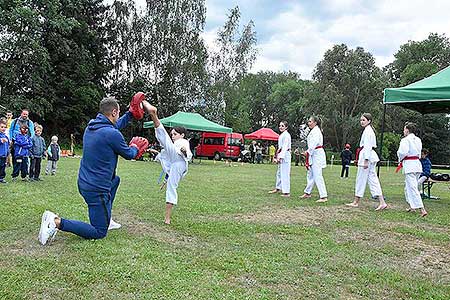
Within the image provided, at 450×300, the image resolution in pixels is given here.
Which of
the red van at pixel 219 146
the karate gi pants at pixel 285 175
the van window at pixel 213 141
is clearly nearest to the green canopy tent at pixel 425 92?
the karate gi pants at pixel 285 175

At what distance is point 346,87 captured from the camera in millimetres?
43375

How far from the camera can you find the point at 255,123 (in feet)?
211

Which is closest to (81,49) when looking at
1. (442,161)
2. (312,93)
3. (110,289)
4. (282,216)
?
(312,93)

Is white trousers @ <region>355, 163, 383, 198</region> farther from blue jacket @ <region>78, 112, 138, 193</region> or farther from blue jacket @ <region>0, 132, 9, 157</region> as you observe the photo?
blue jacket @ <region>0, 132, 9, 157</region>

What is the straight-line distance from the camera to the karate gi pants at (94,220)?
4633 mm

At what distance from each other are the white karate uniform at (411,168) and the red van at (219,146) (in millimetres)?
22950

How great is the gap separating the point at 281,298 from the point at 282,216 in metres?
3.70

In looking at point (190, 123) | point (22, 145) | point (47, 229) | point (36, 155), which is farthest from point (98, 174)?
point (190, 123)

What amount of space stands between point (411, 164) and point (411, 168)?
0.08 m

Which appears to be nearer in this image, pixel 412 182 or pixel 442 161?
pixel 412 182

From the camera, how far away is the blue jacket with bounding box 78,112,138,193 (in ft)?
15.5

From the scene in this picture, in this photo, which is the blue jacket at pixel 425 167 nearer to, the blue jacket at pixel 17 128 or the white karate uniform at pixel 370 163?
the white karate uniform at pixel 370 163

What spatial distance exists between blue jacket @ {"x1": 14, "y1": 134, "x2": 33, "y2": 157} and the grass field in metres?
2.64

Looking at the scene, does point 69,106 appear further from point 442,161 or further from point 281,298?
point 442,161
